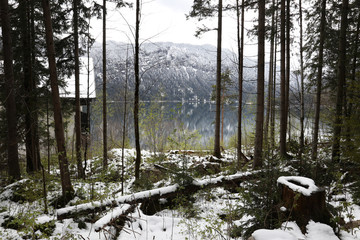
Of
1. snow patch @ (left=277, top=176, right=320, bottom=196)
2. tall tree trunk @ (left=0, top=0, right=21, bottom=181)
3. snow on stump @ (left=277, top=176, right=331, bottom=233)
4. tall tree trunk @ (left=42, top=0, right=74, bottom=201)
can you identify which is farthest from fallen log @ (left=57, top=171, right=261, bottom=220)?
tall tree trunk @ (left=0, top=0, right=21, bottom=181)

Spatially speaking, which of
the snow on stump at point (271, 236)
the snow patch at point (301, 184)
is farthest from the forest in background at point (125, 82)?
the snow on stump at point (271, 236)

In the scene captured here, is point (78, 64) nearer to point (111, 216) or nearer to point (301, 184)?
point (111, 216)

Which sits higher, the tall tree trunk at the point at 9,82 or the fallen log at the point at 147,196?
the tall tree trunk at the point at 9,82

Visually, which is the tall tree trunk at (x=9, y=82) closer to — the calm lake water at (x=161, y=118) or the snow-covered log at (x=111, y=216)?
the calm lake water at (x=161, y=118)

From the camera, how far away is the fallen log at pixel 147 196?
392 centimetres

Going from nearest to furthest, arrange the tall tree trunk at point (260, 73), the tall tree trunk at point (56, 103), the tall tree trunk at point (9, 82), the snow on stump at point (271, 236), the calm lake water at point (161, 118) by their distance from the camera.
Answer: the snow on stump at point (271, 236) → the tall tree trunk at point (56, 103) → the tall tree trunk at point (9, 82) → the tall tree trunk at point (260, 73) → the calm lake water at point (161, 118)

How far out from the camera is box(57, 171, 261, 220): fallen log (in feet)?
12.9

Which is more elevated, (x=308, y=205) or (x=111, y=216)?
(x=308, y=205)

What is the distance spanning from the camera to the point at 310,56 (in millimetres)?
11219

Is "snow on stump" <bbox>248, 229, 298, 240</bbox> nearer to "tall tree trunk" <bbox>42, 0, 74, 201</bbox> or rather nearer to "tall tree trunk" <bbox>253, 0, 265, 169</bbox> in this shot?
"tall tree trunk" <bbox>42, 0, 74, 201</bbox>

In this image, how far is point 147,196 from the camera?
4.37m

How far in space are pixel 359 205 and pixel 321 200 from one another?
2.62 metres

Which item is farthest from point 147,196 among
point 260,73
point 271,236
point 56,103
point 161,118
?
point 161,118

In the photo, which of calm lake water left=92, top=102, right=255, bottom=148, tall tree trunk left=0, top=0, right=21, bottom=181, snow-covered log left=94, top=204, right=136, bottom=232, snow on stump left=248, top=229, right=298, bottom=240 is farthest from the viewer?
calm lake water left=92, top=102, right=255, bottom=148
